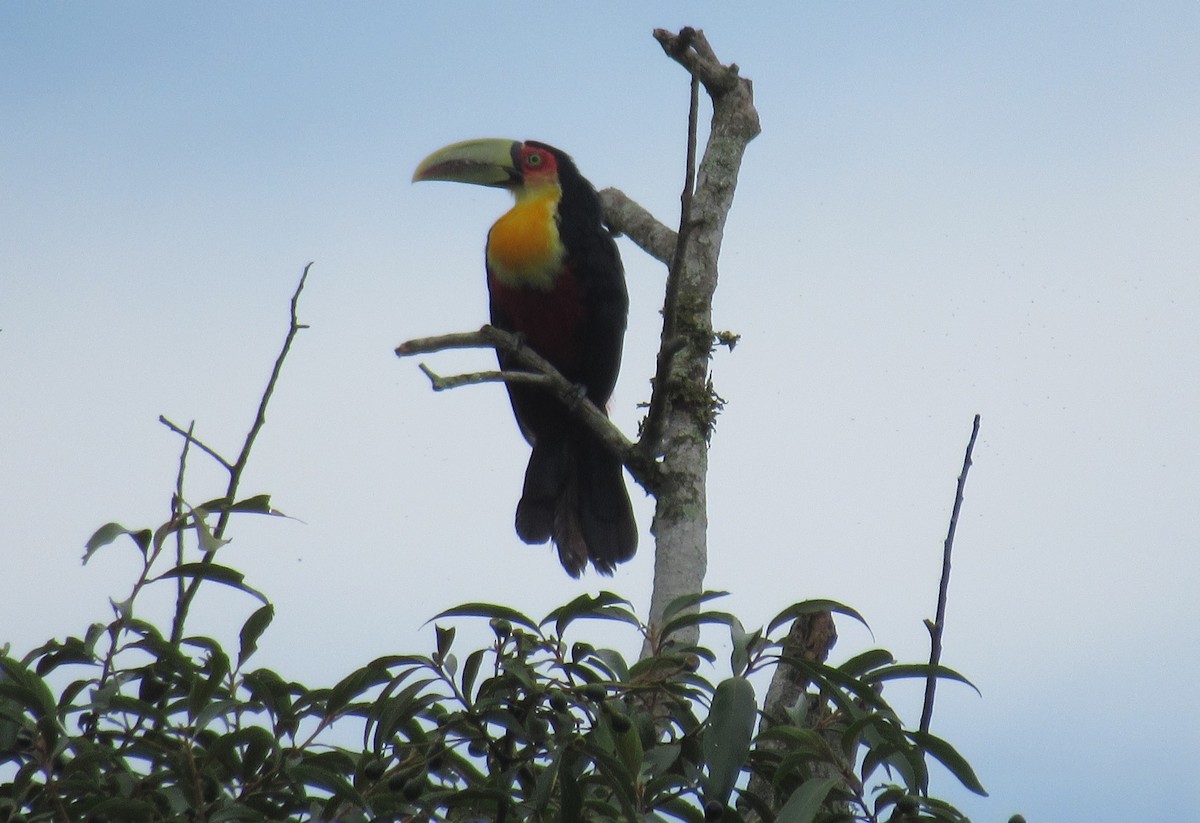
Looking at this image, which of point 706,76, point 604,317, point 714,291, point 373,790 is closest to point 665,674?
point 373,790

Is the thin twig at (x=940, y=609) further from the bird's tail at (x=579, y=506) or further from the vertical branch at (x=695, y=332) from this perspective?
the bird's tail at (x=579, y=506)

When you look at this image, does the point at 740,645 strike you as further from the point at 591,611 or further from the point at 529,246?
the point at 529,246

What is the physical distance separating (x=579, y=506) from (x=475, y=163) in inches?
64.3

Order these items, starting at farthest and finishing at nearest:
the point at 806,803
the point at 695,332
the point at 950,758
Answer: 1. the point at 695,332
2. the point at 950,758
3. the point at 806,803

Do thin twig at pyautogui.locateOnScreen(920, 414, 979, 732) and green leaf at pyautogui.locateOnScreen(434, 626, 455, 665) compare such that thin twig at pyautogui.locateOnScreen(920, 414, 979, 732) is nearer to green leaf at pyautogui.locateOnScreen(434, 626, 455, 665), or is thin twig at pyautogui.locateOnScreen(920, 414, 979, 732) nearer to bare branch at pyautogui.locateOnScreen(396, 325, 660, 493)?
green leaf at pyautogui.locateOnScreen(434, 626, 455, 665)

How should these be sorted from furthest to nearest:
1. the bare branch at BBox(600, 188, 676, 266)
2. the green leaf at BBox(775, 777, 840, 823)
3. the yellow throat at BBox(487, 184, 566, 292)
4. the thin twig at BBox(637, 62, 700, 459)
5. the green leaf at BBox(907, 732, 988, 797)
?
the yellow throat at BBox(487, 184, 566, 292), the bare branch at BBox(600, 188, 676, 266), the thin twig at BBox(637, 62, 700, 459), the green leaf at BBox(907, 732, 988, 797), the green leaf at BBox(775, 777, 840, 823)

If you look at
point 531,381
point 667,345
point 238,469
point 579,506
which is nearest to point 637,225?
point 579,506

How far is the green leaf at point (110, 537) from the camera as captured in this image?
1.51m

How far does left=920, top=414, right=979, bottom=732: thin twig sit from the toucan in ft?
8.69

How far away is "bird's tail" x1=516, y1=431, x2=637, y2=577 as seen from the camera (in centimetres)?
453

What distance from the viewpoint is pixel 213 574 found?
1.58 m

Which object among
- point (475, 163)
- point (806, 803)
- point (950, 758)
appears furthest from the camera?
point (475, 163)

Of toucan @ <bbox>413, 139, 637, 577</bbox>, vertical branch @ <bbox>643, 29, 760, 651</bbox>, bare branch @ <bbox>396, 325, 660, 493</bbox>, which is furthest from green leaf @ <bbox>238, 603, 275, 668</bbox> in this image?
toucan @ <bbox>413, 139, 637, 577</bbox>

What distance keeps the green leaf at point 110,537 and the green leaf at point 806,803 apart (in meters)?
0.83
